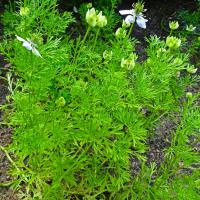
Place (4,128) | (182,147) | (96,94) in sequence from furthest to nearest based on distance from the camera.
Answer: (4,128) < (182,147) < (96,94)

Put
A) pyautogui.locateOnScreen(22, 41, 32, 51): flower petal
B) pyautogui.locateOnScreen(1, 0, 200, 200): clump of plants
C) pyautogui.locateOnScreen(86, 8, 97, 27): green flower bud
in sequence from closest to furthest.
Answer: pyautogui.locateOnScreen(22, 41, 32, 51): flower petal, pyautogui.locateOnScreen(86, 8, 97, 27): green flower bud, pyautogui.locateOnScreen(1, 0, 200, 200): clump of plants

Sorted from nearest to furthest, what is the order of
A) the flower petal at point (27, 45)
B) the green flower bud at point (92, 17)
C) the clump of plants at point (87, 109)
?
the flower petal at point (27, 45) < the green flower bud at point (92, 17) < the clump of plants at point (87, 109)

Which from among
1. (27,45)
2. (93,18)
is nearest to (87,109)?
(93,18)

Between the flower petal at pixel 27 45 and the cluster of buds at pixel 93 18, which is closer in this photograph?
the flower petal at pixel 27 45

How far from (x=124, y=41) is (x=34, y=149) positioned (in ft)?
1.83

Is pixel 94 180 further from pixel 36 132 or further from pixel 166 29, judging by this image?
pixel 166 29

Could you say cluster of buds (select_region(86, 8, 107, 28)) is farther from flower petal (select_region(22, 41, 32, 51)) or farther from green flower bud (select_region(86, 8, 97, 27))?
flower petal (select_region(22, 41, 32, 51))

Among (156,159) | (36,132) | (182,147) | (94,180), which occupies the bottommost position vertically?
(156,159)

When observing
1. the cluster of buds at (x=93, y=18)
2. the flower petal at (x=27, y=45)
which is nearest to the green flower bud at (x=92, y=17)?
the cluster of buds at (x=93, y=18)

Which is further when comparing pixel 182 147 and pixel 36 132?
pixel 182 147

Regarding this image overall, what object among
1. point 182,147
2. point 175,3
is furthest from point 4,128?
point 175,3

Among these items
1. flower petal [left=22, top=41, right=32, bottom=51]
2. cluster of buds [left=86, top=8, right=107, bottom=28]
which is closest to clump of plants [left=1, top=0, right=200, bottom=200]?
cluster of buds [left=86, top=8, right=107, bottom=28]

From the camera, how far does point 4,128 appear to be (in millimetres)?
2338

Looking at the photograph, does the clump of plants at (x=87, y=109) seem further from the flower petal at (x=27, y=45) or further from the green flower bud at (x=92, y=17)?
the flower petal at (x=27, y=45)
